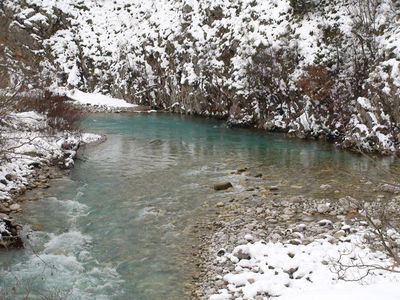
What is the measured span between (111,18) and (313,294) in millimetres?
64000

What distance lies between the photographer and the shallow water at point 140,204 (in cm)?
754

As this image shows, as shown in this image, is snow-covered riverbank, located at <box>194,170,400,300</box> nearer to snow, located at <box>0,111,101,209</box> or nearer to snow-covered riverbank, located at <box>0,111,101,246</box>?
snow-covered riverbank, located at <box>0,111,101,246</box>

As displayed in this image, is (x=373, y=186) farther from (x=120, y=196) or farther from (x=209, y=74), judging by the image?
(x=209, y=74)

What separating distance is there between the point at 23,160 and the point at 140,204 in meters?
6.93

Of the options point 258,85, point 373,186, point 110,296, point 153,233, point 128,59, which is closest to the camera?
point 110,296

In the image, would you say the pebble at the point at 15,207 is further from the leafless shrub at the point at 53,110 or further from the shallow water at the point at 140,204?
the leafless shrub at the point at 53,110

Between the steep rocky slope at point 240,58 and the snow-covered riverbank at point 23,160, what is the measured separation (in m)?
2.66

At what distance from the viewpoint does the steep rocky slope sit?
21906 millimetres

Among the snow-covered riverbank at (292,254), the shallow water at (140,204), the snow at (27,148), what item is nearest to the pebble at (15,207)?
the shallow water at (140,204)

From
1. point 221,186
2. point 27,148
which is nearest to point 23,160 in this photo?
point 27,148

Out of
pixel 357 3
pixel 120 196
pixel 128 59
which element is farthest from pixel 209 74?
pixel 120 196

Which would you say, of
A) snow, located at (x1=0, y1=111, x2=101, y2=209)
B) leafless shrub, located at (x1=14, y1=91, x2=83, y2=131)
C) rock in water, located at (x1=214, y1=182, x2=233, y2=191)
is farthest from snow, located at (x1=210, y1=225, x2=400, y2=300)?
leafless shrub, located at (x1=14, y1=91, x2=83, y2=131)

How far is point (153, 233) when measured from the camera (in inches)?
390

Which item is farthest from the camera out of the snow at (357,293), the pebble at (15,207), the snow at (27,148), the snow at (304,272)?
the snow at (27,148)
